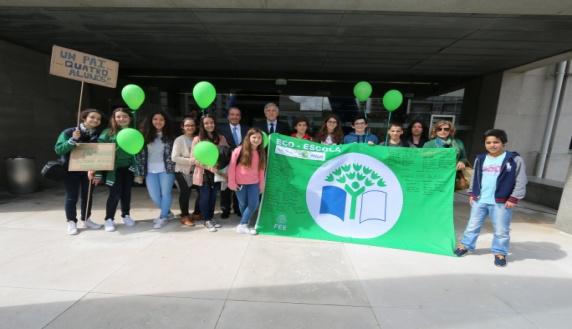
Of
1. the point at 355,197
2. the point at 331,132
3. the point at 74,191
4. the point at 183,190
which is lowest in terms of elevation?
the point at 74,191

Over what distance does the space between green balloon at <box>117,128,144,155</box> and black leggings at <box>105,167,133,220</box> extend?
0.58 metres

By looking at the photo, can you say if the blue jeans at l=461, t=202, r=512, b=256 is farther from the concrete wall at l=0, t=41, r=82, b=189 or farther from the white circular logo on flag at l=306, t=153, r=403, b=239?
the concrete wall at l=0, t=41, r=82, b=189

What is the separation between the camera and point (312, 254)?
3.42 meters

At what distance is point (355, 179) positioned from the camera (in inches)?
151

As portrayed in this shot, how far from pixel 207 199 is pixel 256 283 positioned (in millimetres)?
1818

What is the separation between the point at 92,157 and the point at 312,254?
3037 millimetres

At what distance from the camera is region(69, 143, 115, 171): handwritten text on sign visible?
365 centimetres

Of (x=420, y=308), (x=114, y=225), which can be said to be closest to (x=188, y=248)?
(x=114, y=225)

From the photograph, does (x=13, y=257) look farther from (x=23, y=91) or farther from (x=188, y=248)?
(x=23, y=91)

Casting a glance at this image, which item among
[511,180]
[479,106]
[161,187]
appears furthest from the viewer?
[479,106]

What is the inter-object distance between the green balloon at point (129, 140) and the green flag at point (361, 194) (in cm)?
169

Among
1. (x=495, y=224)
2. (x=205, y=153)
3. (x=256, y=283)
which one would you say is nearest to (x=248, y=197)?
(x=205, y=153)

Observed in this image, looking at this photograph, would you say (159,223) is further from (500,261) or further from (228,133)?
(500,261)

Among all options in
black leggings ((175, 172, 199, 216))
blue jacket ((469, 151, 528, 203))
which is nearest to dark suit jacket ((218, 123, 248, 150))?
black leggings ((175, 172, 199, 216))
